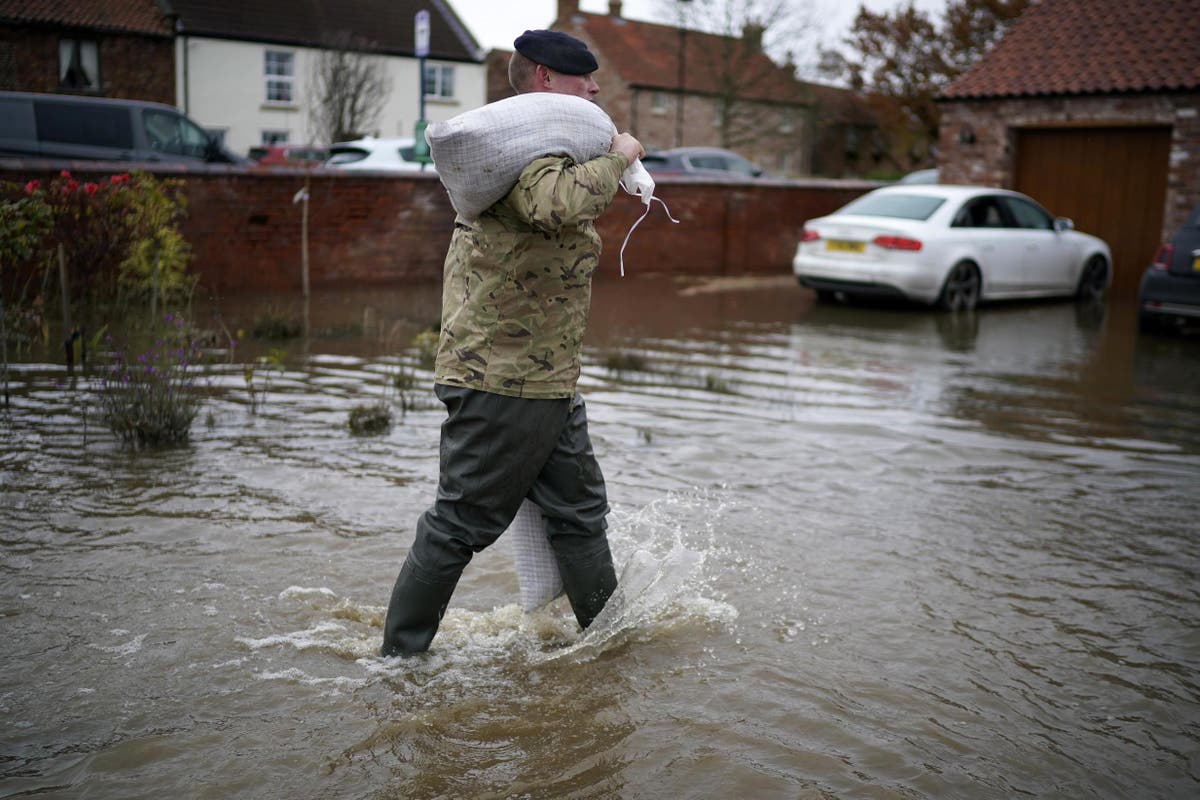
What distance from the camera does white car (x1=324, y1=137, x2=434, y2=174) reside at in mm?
17516

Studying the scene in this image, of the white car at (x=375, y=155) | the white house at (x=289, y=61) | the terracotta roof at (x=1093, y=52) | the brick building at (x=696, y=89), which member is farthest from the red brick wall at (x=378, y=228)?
the brick building at (x=696, y=89)

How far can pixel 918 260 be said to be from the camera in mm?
13500

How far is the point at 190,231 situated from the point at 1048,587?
10.2 metres

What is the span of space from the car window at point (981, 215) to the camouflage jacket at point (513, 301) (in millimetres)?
11577

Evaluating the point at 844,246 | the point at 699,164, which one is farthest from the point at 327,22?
the point at 844,246

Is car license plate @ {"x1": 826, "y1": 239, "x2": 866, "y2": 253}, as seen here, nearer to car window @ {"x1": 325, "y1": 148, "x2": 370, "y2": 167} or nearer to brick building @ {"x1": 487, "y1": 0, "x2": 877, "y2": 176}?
car window @ {"x1": 325, "y1": 148, "x2": 370, "y2": 167}

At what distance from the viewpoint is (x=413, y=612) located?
Answer: 3510mm

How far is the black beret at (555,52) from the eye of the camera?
3.31 metres

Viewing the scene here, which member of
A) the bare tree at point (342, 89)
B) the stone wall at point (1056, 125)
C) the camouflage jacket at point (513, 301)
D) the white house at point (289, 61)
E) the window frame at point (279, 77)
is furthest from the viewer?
the window frame at point (279, 77)

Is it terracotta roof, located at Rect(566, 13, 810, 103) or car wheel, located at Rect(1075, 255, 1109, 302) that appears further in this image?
terracotta roof, located at Rect(566, 13, 810, 103)

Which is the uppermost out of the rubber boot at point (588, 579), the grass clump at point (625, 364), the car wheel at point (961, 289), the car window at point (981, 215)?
the car window at point (981, 215)

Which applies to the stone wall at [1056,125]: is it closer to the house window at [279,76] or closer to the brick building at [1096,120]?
the brick building at [1096,120]

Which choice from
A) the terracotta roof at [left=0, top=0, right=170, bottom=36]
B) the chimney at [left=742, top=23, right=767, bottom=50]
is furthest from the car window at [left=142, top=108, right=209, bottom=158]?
the chimney at [left=742, top=23, right=767, bottom=50]

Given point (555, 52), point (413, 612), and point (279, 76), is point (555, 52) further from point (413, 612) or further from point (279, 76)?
point (279, 76)
